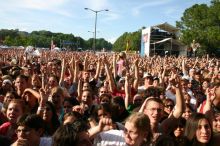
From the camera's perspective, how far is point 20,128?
387 centimetres

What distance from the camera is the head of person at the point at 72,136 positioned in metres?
3.08

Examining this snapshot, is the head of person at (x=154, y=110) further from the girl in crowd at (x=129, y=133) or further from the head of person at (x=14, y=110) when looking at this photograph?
the head of person at (x=14, y=110)

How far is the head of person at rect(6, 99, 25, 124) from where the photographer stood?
4748 mm

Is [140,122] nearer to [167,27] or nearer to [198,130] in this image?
[198,130]

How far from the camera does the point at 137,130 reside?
3760 millimetres

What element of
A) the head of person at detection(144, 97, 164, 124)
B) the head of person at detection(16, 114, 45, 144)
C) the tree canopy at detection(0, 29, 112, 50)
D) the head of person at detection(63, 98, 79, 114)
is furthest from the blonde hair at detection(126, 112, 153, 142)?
the tree canopy at detection(0, 29, 112, 50)

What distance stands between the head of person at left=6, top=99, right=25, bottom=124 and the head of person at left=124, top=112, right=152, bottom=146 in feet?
5.19

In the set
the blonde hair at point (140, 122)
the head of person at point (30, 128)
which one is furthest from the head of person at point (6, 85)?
the blonde hair at point (140, 122)

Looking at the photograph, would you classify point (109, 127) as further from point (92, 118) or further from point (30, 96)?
point (30, 96)

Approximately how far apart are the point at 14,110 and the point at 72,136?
1.95 m

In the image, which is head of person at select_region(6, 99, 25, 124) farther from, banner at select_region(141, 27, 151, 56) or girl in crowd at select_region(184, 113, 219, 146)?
banner at select_region(141, 27, 151, 56)

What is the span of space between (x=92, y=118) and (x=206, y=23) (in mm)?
57639

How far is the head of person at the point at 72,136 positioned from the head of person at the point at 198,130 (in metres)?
1.65

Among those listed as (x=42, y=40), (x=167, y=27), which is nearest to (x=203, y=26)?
(x=167, y=27)
